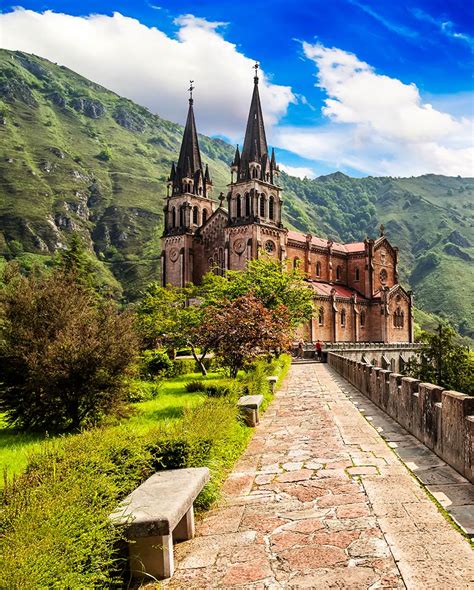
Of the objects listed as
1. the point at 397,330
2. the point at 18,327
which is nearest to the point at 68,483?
the point at 18,327

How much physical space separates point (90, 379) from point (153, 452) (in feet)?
16.2

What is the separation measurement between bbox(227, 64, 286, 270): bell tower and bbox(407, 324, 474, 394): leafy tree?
1686 centimetres

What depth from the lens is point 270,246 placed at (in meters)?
52.7

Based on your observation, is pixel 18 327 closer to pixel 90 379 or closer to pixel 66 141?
pixel 90 379

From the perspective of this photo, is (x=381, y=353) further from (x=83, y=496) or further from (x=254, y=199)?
(x=83, y=496)

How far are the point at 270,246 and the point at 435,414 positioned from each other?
1798 inches

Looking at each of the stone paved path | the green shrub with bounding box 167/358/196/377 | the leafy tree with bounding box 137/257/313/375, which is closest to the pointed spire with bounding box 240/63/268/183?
the leafy tree with bounding box 137/257/313/375

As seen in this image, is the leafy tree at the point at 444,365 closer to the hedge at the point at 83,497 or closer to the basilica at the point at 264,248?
the basilica at the point at 264,248

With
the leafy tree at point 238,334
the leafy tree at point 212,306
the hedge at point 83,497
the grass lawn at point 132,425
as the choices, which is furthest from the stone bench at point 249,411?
the leafy tree at point 212,306

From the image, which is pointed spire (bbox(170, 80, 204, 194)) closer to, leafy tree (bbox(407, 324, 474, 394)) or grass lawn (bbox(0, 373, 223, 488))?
leafy tree (bbox(407, 324, 474, 394))

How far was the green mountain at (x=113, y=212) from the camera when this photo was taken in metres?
107

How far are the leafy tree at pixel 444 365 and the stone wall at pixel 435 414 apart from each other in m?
31.1

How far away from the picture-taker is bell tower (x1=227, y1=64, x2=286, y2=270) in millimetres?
51719

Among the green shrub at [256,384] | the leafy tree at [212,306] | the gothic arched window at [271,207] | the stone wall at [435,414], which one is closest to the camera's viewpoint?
the stone wall at [435,414]
